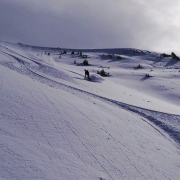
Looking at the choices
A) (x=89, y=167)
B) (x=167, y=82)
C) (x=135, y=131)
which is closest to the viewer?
(x=89, y=167)

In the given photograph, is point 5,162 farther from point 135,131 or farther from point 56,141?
point 135,131

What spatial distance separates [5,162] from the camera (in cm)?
165

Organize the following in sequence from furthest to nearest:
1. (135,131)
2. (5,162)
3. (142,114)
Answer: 1. (142,114)
2. (135,131)
3. (5,162)

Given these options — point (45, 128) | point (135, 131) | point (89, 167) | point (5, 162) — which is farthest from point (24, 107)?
point (135, 131)

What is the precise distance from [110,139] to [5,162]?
1657 millimetres

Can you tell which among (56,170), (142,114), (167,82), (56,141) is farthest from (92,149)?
(167,82)

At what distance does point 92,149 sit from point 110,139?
507mm

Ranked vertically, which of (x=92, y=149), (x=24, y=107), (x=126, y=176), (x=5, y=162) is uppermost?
(x=24, y=107)

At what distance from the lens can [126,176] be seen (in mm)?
1993

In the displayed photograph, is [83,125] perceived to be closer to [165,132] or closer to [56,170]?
[56,170]

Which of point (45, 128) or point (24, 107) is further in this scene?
point (24, 107)

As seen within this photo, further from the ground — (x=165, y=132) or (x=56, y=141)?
(x=56, y=141)

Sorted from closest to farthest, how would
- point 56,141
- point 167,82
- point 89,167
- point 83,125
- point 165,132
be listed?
point 89,167, point 56,141, point 83,125, point 165,132, point 167,82

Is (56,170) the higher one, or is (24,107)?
(24,107)
